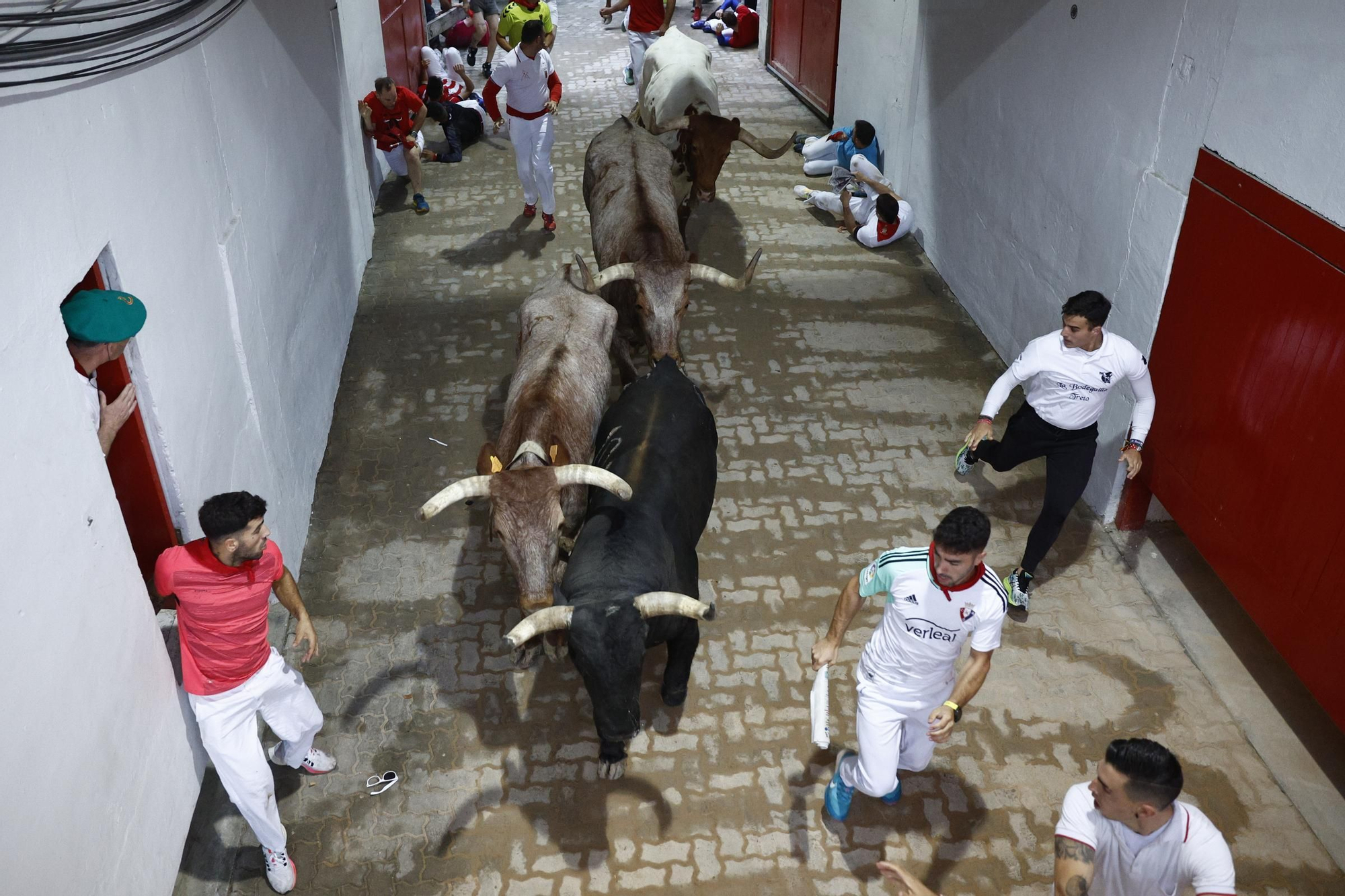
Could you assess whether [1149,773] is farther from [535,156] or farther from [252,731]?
[535,156]

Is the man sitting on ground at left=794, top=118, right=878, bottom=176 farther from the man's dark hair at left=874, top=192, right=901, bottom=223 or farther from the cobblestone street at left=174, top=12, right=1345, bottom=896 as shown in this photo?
the cobblestone street at left=174, top=12, right=1345, bottom=896

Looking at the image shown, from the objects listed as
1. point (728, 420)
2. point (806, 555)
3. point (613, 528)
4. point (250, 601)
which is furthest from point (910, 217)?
point (250, 601)

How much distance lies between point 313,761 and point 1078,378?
184 inches

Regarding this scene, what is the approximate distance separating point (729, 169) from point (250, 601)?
10.3 m

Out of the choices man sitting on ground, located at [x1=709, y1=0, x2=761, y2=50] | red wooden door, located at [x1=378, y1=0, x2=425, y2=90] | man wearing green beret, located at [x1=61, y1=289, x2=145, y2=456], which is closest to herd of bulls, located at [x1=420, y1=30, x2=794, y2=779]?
man wearing green beret, located at [x1=61, y1=289, x2=145, y2=456]

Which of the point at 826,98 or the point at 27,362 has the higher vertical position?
the point at 27,362

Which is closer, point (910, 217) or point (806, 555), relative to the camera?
point (806, 555)

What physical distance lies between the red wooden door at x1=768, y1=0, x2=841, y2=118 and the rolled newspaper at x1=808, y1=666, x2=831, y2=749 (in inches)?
454

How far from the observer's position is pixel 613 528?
5164 mm

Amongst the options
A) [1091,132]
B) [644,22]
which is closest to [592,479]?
[1091,132]

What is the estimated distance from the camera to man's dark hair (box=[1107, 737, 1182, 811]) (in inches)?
121

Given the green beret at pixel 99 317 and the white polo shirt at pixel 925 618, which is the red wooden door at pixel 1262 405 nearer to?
the white polo shirt at pixel 925 618

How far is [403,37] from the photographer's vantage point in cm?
1370

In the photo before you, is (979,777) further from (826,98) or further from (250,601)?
(826,98)
